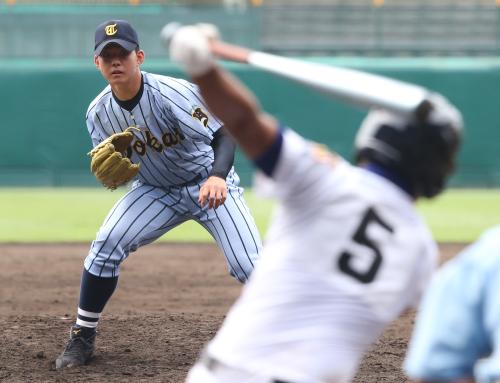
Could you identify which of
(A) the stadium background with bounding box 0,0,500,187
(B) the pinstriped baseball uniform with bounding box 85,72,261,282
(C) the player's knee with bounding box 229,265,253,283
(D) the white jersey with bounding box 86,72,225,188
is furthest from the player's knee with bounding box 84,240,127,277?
(A) the stadium background with bounding box 0,0,500,187

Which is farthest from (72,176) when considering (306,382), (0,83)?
(306,382)

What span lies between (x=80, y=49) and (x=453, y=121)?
14792 millimetres

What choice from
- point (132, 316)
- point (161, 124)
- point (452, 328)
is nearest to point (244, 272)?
point (161, 124)

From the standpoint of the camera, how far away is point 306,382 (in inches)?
87.9

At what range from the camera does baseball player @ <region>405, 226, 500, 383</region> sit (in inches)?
66.9

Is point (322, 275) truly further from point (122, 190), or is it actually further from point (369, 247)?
point (122, 190)

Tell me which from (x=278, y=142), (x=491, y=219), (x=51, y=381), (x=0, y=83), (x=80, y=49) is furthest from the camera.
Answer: (x=80, y=49)

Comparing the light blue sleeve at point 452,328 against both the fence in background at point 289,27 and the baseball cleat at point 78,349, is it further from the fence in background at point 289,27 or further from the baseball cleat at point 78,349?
the fence in background at point 289,27

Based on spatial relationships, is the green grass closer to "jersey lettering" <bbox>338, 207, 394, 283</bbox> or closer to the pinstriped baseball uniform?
the pinstriped baseball uniform

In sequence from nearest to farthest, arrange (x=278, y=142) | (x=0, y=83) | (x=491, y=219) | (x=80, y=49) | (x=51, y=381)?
1. (x=278, y=142)
2. (x=51, y=381)
3. (x=491, y=219)
4. (x=0, y=83)
5. (x=80, y=49)

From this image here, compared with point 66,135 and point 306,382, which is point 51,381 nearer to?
point 306,382

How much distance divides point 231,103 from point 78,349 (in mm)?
3023

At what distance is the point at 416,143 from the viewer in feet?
7.17

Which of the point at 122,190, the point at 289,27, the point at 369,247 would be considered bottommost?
the point at 122,190
